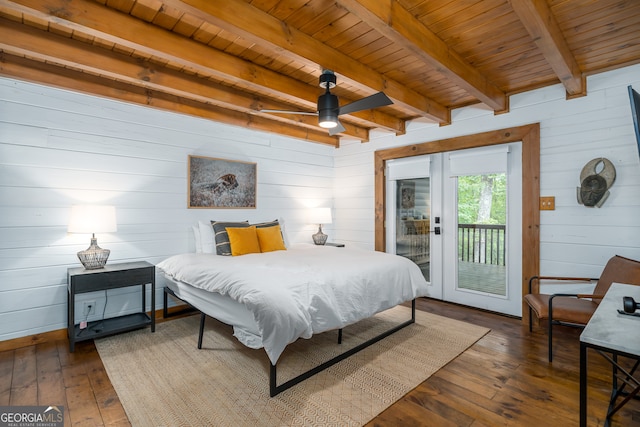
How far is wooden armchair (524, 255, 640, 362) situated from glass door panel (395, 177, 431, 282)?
173 cm

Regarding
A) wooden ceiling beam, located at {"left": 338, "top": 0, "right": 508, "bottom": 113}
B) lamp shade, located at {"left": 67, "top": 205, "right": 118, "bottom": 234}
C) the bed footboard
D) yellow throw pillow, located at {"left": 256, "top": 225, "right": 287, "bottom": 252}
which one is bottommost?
the bed footboard

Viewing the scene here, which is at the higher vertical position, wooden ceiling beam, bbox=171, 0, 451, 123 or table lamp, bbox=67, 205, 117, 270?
wooden ceiling beam, bbox=171, 0, 451, 123

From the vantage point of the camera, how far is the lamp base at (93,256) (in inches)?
121

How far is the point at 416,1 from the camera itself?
81.4 inches

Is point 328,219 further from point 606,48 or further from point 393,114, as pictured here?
point 606,48

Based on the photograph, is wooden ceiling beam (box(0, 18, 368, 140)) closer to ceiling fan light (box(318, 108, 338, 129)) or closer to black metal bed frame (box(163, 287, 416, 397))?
ceiling fan light (box(318, 108, 338, 129))

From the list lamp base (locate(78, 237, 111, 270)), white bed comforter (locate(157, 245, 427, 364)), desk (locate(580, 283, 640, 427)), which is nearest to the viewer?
desk (locate(580, 283, 640, 427))

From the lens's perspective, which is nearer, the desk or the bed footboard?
the desk

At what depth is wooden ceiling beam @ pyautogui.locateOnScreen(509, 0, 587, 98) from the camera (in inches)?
76.1

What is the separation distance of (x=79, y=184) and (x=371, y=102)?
9.86 feet

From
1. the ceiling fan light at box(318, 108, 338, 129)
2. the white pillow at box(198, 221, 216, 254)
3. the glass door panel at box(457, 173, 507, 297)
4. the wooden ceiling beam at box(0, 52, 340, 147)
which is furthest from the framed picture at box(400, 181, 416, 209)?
the white pillow at box(198, 221, 216, 254)

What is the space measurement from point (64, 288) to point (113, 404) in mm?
1698

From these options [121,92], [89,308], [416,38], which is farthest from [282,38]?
[89,308]

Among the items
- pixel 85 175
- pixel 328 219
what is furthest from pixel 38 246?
pixel 328 219
